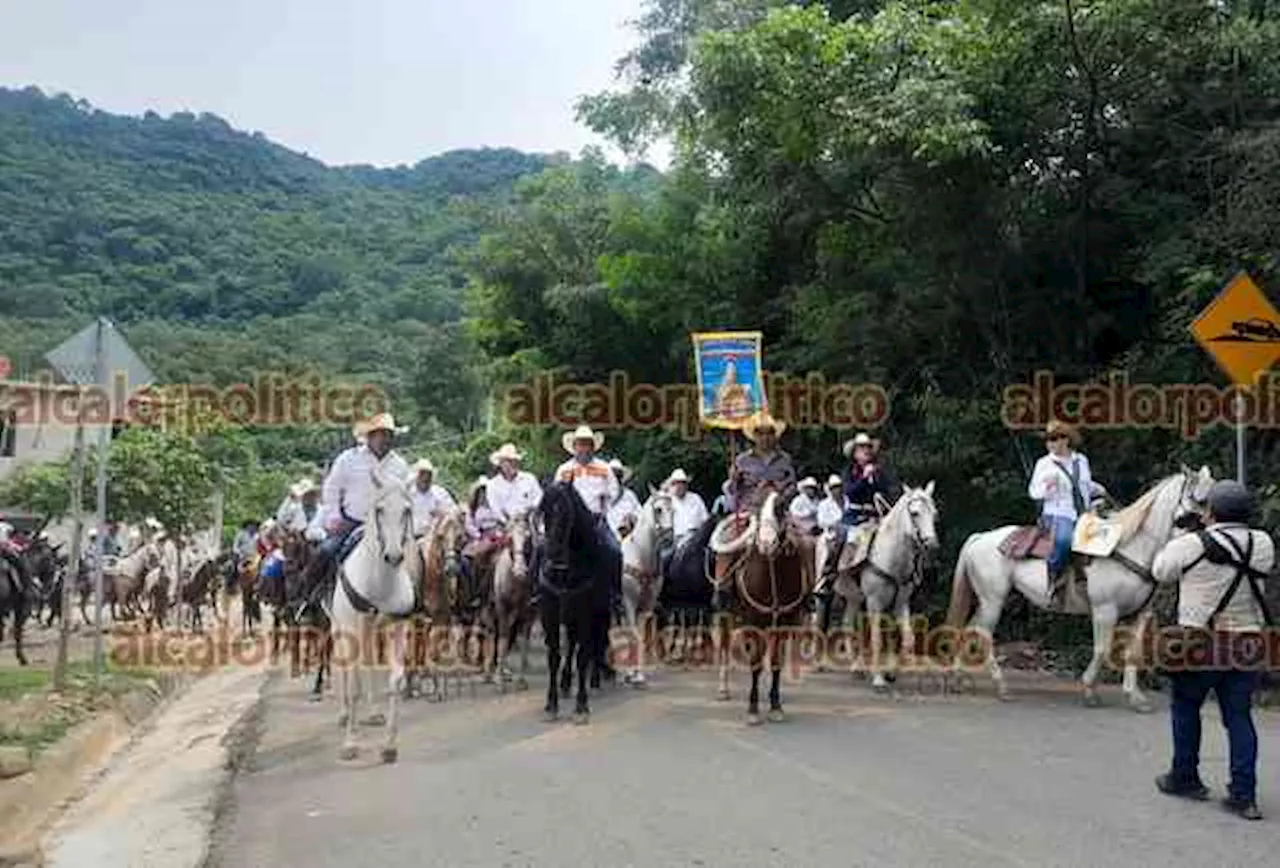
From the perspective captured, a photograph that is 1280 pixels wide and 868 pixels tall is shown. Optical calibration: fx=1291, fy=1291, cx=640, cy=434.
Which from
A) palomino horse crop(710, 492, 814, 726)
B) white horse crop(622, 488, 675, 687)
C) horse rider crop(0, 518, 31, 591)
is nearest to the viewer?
palomino horse crop(710, 492, 814, 726)

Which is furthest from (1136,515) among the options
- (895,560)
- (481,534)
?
(481,534)

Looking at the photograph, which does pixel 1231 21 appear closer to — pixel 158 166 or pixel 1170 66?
pixel 1170 66

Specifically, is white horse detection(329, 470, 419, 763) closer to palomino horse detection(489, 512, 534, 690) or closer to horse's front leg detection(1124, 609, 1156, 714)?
palomino horse detection(489, 512, 534, 690)

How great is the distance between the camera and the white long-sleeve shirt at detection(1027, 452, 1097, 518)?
508 inches

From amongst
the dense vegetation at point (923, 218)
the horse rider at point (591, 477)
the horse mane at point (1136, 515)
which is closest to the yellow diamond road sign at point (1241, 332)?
the horse mane at point (1136, 515)

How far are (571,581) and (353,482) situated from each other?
2296 millimetres

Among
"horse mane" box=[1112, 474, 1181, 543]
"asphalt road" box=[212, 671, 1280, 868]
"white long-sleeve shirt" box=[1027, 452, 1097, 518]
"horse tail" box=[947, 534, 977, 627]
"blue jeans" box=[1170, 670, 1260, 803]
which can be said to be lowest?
"asphalt road" box=[212, 671, 1280, 868]

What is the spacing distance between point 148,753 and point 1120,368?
1180 cm

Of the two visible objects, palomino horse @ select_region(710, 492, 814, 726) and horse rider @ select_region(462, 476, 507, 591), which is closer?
palomino horse @ select_region(710, 492, 814, 726)

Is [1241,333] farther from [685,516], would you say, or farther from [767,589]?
[685,516]

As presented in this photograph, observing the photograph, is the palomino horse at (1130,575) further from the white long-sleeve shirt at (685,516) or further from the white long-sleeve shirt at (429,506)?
the white long-sleeve shirt at (429,506)

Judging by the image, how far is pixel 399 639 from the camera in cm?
1075

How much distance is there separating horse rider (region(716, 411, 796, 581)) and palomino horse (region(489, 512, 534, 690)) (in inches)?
87.8

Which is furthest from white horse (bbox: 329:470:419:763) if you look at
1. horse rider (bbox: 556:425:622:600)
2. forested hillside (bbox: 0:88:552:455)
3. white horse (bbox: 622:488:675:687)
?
forested hillside (bbox: 0:88:552:455)
